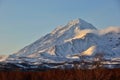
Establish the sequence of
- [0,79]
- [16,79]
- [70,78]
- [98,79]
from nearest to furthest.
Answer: [98,79], [70,78], [0,79], [16,79]

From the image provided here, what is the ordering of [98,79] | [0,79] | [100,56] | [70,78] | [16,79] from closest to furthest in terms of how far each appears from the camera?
[98,79] < [100,56] < [70,78] < [0,79] < [16,79]

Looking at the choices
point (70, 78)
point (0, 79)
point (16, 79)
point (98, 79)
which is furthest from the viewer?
point (16, 79)

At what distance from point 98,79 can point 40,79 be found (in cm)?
1714

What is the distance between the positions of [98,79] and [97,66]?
2.03 m

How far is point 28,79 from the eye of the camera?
53969 millimetres

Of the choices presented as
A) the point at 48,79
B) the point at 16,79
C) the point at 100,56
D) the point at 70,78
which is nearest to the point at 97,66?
the point at 100,56

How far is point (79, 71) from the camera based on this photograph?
4100cm

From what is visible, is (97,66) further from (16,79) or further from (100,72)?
(16,79)

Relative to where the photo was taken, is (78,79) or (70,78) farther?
(70,78)

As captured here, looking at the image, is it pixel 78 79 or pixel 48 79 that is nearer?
pixel 78 79

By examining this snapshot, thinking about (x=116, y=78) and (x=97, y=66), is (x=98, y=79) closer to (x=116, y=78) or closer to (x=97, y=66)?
(x=97, y=66)

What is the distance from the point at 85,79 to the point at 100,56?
2.74m

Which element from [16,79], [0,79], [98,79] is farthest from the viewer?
[16,79]

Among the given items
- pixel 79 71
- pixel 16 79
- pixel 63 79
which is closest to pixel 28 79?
pixel 16 79
